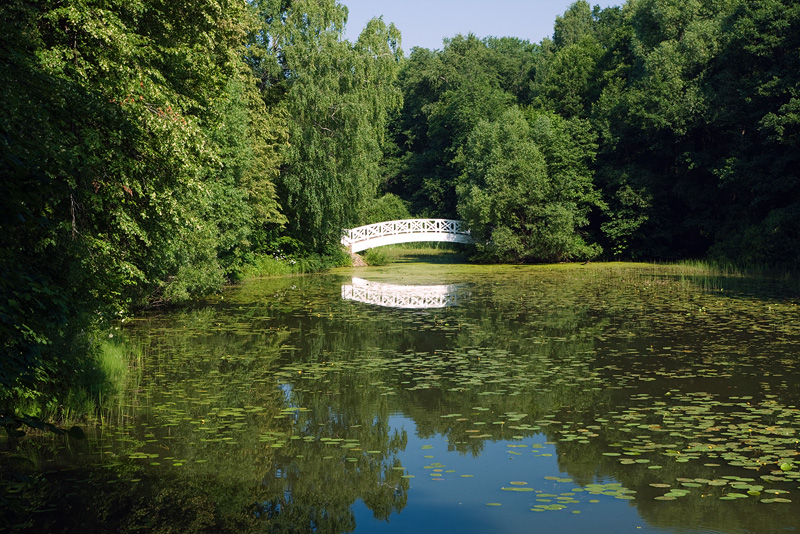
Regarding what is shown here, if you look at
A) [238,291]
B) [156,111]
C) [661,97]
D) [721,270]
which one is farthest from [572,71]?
[156,111]

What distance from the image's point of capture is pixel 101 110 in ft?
24.9

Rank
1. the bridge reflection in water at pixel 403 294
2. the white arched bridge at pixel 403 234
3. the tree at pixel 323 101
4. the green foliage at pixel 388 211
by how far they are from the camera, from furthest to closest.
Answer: the green foliage at pixel 388 211 < the white arched bridge at pixel 403 234 < the tree at pixel 323 101 < the bridge reflection in water at pixel 403 294

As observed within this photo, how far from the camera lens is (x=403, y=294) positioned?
73.7 ft

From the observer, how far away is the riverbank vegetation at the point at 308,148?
322 inches

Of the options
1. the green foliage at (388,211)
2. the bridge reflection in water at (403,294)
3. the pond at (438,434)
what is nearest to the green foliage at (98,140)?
the pond at (438,434)

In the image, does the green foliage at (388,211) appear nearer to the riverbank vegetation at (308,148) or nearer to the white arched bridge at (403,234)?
the riverbank vegetation at (308,148)

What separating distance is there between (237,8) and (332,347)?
18.4ft

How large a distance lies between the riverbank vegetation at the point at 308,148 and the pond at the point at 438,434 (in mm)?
1396

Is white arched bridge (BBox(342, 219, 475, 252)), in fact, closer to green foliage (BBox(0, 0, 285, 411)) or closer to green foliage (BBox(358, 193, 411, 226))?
green foliage (BBox(358, 193, 411, 226))

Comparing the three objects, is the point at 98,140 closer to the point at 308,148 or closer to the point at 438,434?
the point at 438,434

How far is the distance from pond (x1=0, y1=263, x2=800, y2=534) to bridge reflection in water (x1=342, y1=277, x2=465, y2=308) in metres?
3.93

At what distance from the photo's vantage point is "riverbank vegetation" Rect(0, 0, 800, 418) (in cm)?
819

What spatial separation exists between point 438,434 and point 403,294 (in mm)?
14363

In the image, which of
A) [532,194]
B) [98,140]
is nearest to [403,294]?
[532,194]
